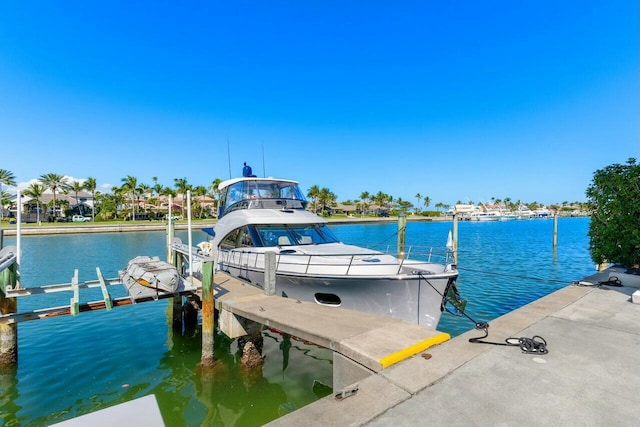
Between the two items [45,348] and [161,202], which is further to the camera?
[161,202]

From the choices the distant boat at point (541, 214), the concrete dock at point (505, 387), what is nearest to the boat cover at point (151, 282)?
the concrete dock at point (505, 387)

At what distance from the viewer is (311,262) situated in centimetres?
929

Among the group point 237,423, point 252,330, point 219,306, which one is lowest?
point 237,423

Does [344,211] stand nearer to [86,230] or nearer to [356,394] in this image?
[86,230]

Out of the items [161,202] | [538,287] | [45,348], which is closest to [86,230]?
[161,202]

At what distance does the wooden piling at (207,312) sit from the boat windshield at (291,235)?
131 inches

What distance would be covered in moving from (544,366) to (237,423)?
5.42m

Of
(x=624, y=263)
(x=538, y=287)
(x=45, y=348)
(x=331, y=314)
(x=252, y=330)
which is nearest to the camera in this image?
(x=331, y=314)

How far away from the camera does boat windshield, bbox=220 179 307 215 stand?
12.8m

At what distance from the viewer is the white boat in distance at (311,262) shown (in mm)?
7742

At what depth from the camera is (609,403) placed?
379cm

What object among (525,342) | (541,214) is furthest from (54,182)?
(541,214)

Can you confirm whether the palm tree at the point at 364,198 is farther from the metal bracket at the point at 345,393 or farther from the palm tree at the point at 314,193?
the metal bracket at the point at 345,393

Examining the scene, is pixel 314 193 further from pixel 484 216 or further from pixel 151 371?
pixel 151 371
